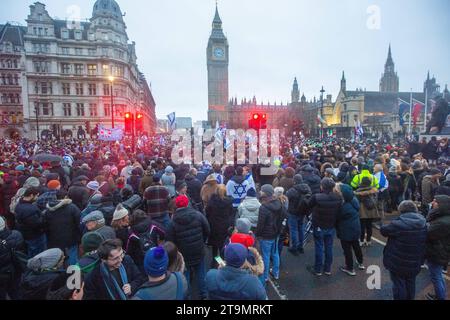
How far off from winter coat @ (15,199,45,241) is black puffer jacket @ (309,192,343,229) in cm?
557

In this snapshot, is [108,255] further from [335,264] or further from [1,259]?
[335,264]

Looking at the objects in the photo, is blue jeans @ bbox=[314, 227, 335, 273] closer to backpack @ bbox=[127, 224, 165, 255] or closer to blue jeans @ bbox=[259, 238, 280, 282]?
blue jeans @ bbox=[259, 238, 280, 282]

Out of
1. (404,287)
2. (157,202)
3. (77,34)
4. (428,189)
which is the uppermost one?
(77,34)

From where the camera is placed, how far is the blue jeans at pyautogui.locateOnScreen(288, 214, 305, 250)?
6.98 meters

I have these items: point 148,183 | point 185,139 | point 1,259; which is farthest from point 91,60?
point 1,259

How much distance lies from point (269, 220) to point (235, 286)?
2518mm

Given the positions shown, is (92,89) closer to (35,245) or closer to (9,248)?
(35,245)

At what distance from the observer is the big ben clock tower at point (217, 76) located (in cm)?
12888

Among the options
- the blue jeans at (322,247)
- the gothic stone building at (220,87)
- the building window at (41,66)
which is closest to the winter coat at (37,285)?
the blue jeans at (322,247)

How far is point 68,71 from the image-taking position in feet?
162

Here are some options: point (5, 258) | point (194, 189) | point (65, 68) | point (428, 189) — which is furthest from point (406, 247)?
point (65, 68)

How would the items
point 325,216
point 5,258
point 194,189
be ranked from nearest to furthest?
1. point 5,258
2. point 325,216
3. point 194,189

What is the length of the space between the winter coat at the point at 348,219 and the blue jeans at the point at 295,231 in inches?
51.4

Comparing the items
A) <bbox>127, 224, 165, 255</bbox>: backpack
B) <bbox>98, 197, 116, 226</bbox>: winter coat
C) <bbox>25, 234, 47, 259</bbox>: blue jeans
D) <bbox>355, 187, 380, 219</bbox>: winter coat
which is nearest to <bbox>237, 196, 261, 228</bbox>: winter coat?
<bbox>127, 224, 165, 255</bbox>: backpack
